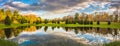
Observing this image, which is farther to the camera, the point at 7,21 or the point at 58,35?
the point at 7,21

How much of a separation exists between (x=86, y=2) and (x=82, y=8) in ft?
0.82

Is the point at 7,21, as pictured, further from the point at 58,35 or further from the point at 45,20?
the point at 58,35

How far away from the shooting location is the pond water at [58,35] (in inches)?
547

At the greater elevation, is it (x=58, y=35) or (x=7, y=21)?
(x=7, y=21)

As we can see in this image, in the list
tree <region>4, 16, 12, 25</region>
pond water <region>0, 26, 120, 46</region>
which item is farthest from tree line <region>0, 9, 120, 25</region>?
pond water <region>0, 26, 120, 46</region>

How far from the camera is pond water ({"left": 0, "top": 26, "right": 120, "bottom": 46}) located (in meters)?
13.9

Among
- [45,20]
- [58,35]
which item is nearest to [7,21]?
[45,20]

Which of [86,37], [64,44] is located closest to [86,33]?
[86,37]

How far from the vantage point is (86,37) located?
14914 mm

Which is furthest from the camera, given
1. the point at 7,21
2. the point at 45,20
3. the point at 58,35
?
the point at 7,21

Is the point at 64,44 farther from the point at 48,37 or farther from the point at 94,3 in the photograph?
the point at 94,3

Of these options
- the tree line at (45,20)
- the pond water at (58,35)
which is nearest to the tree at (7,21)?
the tree line at (45,20)

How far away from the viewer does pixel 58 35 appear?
50.0 ft

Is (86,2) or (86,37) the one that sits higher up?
(86,2)
